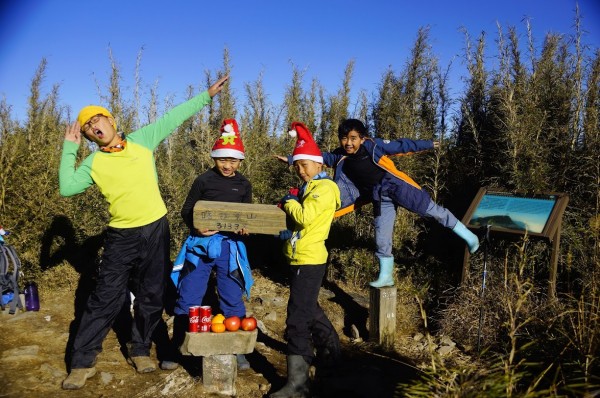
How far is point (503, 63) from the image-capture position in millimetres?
6672

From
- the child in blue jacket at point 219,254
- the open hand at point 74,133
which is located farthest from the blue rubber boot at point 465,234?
the open hand at point 74,133

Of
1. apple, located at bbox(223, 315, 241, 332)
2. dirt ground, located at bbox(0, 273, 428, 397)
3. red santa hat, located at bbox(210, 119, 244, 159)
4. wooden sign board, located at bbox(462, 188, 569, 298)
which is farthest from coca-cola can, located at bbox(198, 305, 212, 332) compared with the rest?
wooden sign board, located at bbox(462, 188, 569, 298)

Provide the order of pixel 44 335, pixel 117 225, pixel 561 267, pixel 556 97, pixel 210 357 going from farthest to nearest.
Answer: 1. pixel 556 97
2. pixel 561 267
3. pixel 44 335
4. pixel 117 225
5. pixel 210 357

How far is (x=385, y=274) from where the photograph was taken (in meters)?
4.92

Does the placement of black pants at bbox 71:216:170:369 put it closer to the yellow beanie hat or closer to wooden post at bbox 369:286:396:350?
the yellow beanie hat

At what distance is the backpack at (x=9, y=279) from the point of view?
5.23 metres

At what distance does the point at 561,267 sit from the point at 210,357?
434 centimetres

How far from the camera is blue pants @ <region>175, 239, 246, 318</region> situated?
4047mm

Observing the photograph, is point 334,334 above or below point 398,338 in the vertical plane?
above

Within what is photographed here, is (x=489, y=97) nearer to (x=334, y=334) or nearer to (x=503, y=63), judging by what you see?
(x=503, y=63)

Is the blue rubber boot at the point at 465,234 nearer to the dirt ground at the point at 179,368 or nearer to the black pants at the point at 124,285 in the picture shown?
the dirt ground at the point at 179,368

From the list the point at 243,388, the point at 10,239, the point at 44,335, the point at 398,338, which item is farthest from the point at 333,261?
the point at 10,239

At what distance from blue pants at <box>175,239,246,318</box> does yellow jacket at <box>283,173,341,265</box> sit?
81 cm

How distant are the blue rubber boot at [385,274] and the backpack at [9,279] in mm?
4026
